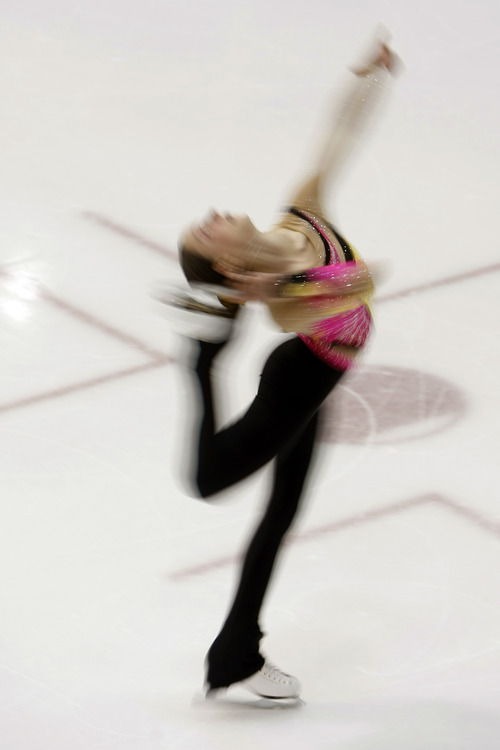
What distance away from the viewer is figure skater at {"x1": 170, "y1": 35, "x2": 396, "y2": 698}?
2727 mm

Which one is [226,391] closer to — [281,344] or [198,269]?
[281,344]

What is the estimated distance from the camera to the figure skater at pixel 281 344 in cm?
273

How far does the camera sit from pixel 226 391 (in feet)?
10.4

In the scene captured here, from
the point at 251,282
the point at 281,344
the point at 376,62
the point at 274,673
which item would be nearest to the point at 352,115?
the point at 376,62

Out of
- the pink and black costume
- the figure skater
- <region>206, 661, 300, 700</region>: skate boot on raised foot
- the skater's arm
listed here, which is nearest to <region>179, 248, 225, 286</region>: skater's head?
the figure skater

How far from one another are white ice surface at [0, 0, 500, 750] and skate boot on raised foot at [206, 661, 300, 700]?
39mm

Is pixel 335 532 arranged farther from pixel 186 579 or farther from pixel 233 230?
pixel 233 230

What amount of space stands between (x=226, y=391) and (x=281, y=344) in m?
0.25

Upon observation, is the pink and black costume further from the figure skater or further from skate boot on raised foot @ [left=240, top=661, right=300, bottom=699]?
skate boot on raised foot @ [left=240, top=661, right=300, bottom=699]

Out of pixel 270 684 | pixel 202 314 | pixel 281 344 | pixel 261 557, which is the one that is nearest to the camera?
pixel 202 314

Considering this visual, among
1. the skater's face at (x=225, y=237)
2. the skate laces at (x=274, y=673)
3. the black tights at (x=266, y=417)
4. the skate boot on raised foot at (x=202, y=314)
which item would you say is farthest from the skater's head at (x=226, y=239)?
the skate laces at (x=274, y=673)

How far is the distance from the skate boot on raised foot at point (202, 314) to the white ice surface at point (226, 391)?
0.07 m

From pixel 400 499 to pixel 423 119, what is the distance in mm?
2916

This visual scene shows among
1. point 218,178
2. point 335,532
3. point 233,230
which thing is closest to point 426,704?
point 335,532
